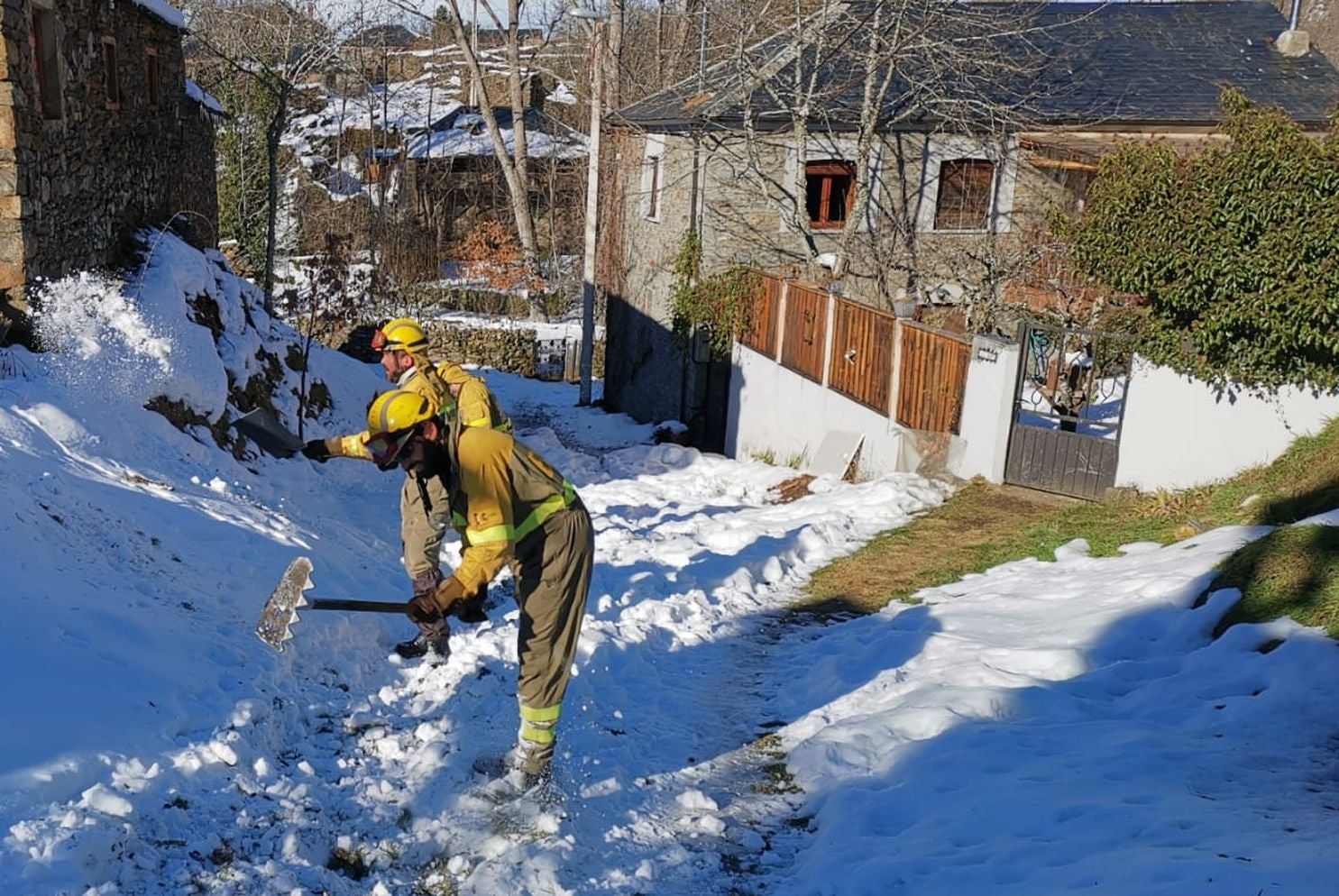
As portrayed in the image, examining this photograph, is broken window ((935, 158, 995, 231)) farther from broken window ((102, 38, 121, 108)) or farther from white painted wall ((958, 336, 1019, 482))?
broken window ((102, 38, 121, 108))

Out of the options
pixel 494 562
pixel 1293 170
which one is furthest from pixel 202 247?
pixel 1293 170

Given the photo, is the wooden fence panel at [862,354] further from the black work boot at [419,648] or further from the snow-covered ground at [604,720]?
the black work boot at [419,648]

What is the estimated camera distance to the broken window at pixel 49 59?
9633mm

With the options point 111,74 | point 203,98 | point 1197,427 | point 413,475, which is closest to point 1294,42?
point 1197,427

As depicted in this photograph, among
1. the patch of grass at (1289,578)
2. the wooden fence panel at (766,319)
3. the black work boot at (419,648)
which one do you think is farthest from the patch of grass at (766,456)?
the black work boot at (419,648)

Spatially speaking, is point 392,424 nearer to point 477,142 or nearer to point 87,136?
point 87,136

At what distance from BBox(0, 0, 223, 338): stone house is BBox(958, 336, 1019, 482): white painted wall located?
9.04 meters

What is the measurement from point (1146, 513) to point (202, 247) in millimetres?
11390

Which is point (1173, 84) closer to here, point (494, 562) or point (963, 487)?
point (963, 487)

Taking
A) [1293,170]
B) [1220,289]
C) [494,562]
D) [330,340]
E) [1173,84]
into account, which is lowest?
[330,340]

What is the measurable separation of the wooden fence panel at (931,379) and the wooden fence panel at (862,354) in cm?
34

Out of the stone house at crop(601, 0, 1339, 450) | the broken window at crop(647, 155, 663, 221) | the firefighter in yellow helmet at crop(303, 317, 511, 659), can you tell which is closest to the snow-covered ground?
the firefighter in yellow helmet at crop(303, 317, 511, 659)

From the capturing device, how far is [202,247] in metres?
14.0

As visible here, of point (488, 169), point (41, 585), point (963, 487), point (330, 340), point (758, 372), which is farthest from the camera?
point (488, 169)
